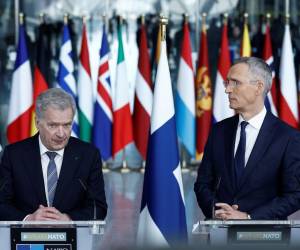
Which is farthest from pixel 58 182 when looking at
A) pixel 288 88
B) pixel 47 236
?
pixel 288 88

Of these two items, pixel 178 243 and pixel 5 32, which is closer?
pixel 178 243

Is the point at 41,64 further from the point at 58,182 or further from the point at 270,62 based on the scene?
the point at 58,182

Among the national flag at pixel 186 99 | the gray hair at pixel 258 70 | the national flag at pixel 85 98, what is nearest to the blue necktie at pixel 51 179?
the gray hair at pixel 258 70

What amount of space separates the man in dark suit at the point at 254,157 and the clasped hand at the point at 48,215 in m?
0.75

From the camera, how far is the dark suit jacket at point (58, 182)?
13.2 ft

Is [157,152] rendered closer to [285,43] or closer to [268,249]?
[268,249]

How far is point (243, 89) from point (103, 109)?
265 inches

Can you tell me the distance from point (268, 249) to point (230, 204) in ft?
7.23

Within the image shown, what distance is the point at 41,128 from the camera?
397 centimetres

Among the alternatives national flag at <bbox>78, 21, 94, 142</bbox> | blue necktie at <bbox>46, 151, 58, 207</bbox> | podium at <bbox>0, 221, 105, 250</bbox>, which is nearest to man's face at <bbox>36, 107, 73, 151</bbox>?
blue necktie at <bbox>46, 151, 58, 207</bbox>

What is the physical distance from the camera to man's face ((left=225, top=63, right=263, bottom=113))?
161 inches

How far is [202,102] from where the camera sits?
10.9 metres

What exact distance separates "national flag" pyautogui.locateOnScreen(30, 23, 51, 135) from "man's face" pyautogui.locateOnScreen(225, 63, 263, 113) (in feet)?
21.0

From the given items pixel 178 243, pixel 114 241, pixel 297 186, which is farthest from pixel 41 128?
pixel 114 241
